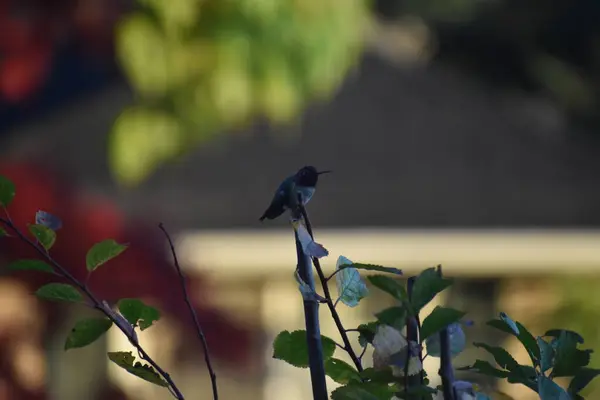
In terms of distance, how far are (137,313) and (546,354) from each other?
1.35ft

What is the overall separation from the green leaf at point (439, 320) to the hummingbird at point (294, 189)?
5.9 inches

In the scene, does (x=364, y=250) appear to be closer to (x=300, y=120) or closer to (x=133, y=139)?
(x=300, y=120)

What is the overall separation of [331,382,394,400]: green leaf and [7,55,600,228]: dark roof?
6426mm

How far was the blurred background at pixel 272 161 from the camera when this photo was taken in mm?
4480

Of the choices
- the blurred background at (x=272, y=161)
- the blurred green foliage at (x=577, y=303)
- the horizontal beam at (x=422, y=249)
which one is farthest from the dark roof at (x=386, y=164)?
the blurred green foliage at (x=577, y=303)

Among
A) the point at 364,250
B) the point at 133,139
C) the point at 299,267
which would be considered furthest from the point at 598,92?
the point at 299,267

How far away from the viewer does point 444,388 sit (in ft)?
2.85

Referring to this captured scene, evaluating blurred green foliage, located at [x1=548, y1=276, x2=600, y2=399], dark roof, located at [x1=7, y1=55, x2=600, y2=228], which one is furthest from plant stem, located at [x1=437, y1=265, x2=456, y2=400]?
blurred green foliage, located at [x1=548, y1=276, x2=600, y2=399]

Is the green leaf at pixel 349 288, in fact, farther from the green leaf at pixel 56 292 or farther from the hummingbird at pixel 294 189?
the green leaf at pixel 56 292

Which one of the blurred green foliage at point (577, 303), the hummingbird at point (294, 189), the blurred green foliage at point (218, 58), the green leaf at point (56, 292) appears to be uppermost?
the blurred green foliage at point (218, 58)

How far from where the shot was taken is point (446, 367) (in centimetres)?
87

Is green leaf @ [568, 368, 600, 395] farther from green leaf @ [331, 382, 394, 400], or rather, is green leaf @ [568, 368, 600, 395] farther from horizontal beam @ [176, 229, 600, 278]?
horizontal beam @ [176, 229, 600, 278]

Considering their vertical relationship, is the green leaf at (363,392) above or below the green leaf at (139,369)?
above

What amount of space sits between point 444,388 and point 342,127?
7.73 m
